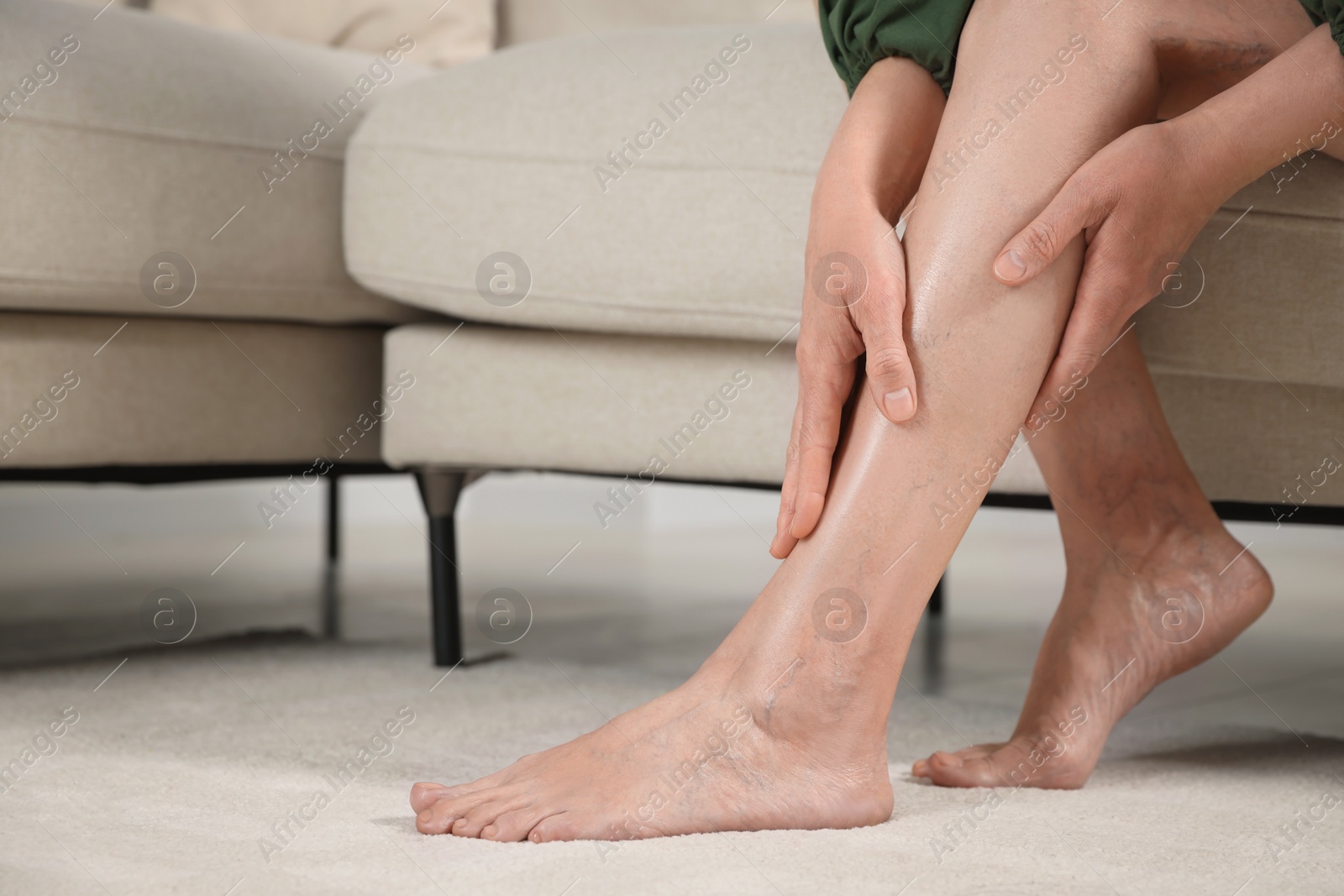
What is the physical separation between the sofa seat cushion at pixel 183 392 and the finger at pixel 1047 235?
707 millimetres

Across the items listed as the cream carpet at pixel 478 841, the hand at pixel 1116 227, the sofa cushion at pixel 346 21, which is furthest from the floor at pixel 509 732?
the sofa cushion at pixel 346 21

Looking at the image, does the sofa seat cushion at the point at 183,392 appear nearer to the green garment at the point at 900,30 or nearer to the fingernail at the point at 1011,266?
the green garment at the point at 900,30

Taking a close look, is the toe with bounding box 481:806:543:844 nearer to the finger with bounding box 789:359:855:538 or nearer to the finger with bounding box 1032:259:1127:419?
the finger with bounding box 789:359:855:538

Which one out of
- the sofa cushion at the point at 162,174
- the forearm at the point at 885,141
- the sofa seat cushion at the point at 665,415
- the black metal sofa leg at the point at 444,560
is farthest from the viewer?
the black metal sofa leg at the point at 444,560

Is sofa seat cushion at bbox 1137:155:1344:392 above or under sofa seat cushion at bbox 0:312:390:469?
above

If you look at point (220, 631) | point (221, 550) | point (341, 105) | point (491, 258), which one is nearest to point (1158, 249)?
point (491, 258)

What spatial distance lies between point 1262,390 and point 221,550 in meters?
2.10

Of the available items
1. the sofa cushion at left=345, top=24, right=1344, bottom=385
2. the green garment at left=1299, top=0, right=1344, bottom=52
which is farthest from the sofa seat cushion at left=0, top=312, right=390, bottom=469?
the green garment at left=1299, top=0, right=1344, bottom=52

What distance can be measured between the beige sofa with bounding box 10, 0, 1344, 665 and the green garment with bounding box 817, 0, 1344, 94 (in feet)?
0.60

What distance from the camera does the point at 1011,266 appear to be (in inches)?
28.1

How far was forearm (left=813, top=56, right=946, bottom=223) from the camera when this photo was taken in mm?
806

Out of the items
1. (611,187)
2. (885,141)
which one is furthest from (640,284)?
(885,141)

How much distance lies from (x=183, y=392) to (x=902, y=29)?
74cm

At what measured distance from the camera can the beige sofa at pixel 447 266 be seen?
1.09m
